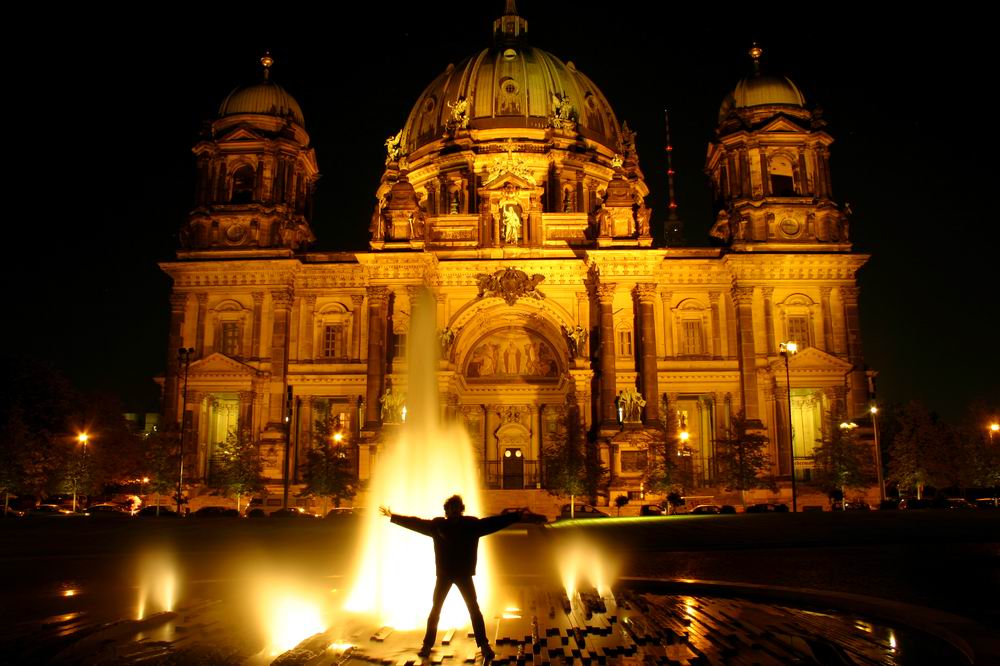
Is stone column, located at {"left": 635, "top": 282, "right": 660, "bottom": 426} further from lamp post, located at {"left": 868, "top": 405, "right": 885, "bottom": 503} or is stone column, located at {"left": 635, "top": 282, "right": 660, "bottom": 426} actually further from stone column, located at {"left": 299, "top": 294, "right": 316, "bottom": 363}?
stone column, located at {"left": 299, "top": 294, "right": 316, "bottom": 363}

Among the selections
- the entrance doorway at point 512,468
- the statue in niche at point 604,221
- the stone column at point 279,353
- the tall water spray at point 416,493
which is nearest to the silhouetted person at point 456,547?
the tall water spray at point 416,493

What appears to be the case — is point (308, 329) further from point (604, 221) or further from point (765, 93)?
point (765, 93)

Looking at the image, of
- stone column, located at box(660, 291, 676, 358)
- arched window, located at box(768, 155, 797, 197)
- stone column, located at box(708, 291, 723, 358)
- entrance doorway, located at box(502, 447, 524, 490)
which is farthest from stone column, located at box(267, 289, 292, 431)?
arched window, located at box(768, 155, 797, 197)

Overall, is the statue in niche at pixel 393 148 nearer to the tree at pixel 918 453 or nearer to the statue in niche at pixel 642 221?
the statue in niche at pixel 642 221

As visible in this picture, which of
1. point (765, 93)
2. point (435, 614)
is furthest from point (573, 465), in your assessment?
point (435, 614)

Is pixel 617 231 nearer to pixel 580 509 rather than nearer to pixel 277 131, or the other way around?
pixel 580 509

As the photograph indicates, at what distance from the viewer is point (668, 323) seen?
5769cm

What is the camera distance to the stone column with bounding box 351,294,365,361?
58.4m

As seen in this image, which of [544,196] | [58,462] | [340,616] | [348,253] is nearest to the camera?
[340,616]

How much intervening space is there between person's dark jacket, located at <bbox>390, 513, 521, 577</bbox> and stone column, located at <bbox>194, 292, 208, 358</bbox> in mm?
49906

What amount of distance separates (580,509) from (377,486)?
12075mm

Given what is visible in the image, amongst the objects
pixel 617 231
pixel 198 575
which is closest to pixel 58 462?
pixel 617 231

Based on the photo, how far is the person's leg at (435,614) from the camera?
31.8 feet

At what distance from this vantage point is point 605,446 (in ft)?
166
